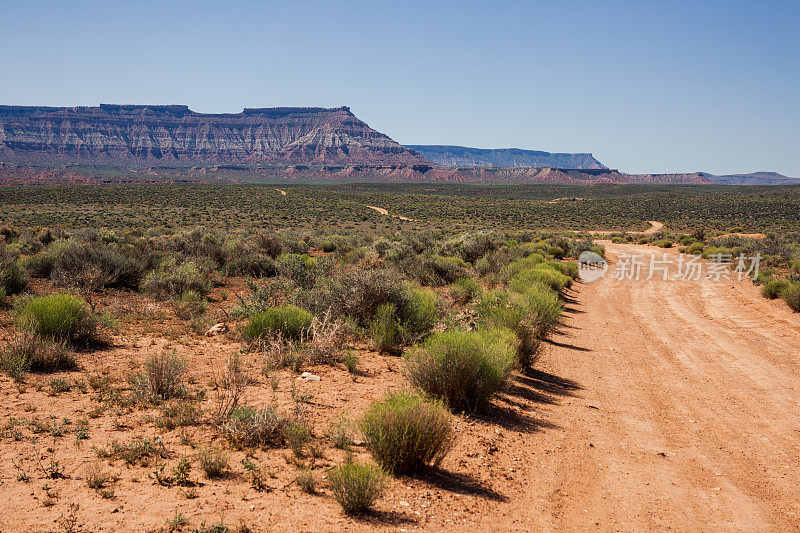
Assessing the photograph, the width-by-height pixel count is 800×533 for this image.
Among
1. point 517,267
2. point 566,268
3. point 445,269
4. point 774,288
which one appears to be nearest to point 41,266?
point 445,269

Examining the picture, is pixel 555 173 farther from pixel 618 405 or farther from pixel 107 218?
pixel 618 405

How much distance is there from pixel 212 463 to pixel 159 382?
2.21 meters

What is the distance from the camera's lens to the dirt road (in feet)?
15.0

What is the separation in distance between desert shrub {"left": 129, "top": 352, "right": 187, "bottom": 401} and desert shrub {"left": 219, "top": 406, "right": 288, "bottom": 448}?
51.2 inches

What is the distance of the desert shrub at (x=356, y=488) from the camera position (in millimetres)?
3904

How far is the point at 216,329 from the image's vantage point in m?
9.63

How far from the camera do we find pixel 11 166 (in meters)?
135

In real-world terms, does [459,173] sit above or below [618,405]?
above

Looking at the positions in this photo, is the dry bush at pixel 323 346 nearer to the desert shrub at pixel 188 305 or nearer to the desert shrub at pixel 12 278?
the desert shrub at pixel 188 305

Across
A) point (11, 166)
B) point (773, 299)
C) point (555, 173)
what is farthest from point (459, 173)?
point (773, 299)

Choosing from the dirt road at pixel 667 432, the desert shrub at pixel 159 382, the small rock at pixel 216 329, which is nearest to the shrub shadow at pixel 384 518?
the dirt road at pixel 667 432

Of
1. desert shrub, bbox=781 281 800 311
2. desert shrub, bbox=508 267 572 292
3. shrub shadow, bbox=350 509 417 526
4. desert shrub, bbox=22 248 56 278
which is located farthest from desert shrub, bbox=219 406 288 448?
desert shrub, bbox=781 281 800 311

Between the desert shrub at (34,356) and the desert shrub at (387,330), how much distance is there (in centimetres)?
486

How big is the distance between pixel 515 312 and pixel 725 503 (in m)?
4.67
